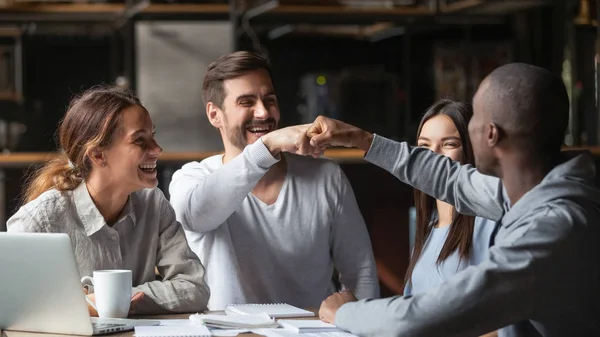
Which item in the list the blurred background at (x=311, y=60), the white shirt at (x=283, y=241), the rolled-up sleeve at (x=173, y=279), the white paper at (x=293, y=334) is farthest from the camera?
the blurred background at (x=311, y=60)

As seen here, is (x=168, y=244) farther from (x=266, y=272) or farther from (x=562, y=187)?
(x=562, y=187)

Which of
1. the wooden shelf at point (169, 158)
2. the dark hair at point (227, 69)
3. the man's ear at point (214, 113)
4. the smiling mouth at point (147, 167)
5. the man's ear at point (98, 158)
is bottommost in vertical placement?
the wooden shelf at point (169, 158)

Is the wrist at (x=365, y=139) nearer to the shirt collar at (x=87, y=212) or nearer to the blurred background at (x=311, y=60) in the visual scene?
the shirt collar at (x=87, y=212)

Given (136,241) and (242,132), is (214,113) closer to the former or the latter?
(242,132)

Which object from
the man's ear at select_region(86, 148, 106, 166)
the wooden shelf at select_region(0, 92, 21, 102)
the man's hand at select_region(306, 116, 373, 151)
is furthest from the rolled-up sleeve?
the wooden shelf at select_region(0, 92, 21, 102)

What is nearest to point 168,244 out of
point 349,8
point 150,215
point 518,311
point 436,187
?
point 150,215

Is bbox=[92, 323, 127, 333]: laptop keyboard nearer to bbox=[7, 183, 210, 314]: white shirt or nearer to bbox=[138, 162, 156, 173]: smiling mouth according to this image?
bbox=[7, 183, 210, 314]: white shirt

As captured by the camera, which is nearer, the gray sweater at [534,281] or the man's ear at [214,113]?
the gray sweater at [534,281]

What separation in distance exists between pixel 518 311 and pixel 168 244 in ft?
3.78

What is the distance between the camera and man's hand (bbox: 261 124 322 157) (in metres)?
2.48

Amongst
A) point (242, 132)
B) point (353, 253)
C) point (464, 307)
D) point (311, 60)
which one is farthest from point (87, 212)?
point (311, 60)

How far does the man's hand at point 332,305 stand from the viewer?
1.95 meters

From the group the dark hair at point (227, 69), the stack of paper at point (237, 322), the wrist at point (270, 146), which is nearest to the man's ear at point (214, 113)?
the dark hair at point (227, 69)

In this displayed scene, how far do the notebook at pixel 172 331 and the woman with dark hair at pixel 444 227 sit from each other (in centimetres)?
71
